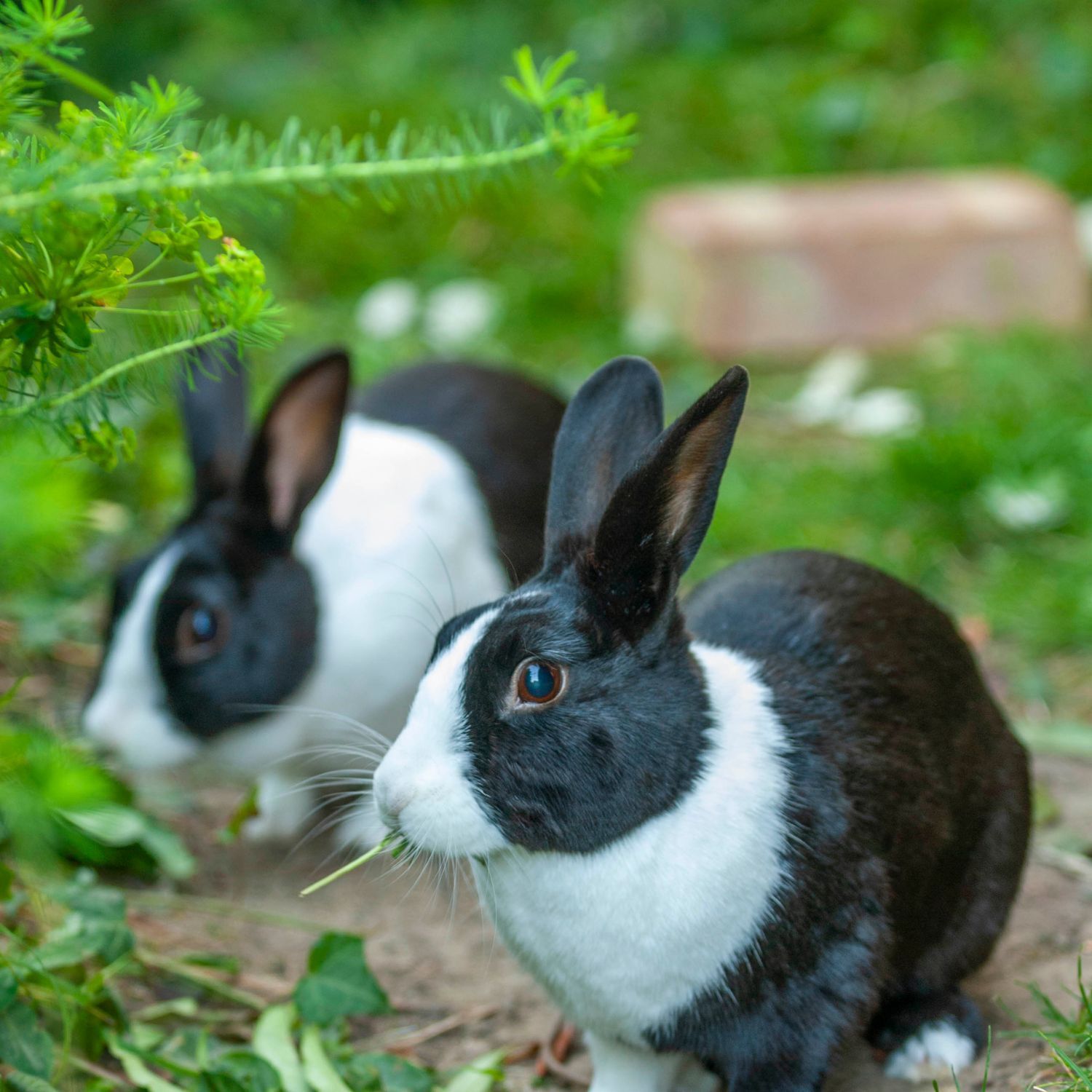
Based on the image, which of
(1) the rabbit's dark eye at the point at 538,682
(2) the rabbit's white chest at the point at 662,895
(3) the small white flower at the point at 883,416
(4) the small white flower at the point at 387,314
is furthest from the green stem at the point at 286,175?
(4) the small white flower at the point at 387,314

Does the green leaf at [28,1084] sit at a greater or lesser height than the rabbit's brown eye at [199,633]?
lesser

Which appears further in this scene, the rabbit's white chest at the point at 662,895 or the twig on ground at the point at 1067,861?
the twig on ground at the point at 1067,861

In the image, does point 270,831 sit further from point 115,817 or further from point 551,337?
point 551,337

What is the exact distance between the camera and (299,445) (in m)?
3.57

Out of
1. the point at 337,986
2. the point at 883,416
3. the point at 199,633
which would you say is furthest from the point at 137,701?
the point at 883,416

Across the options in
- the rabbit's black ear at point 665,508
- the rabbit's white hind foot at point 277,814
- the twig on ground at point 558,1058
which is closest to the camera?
the rabbit's black ear at point 665,508

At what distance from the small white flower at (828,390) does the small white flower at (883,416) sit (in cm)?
5

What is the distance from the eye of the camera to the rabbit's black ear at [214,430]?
3.71 meters

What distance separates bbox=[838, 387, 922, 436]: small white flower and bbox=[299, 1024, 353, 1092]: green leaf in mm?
3541

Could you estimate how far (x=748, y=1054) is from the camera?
7.47 feet

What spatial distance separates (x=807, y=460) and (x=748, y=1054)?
3.67m

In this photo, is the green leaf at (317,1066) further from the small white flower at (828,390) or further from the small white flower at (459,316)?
the small white flower at (459,316)

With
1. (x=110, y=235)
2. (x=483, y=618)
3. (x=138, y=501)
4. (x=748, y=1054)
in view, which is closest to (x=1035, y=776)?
(x=748, y=1054)

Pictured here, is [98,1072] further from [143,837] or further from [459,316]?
[459,316]
